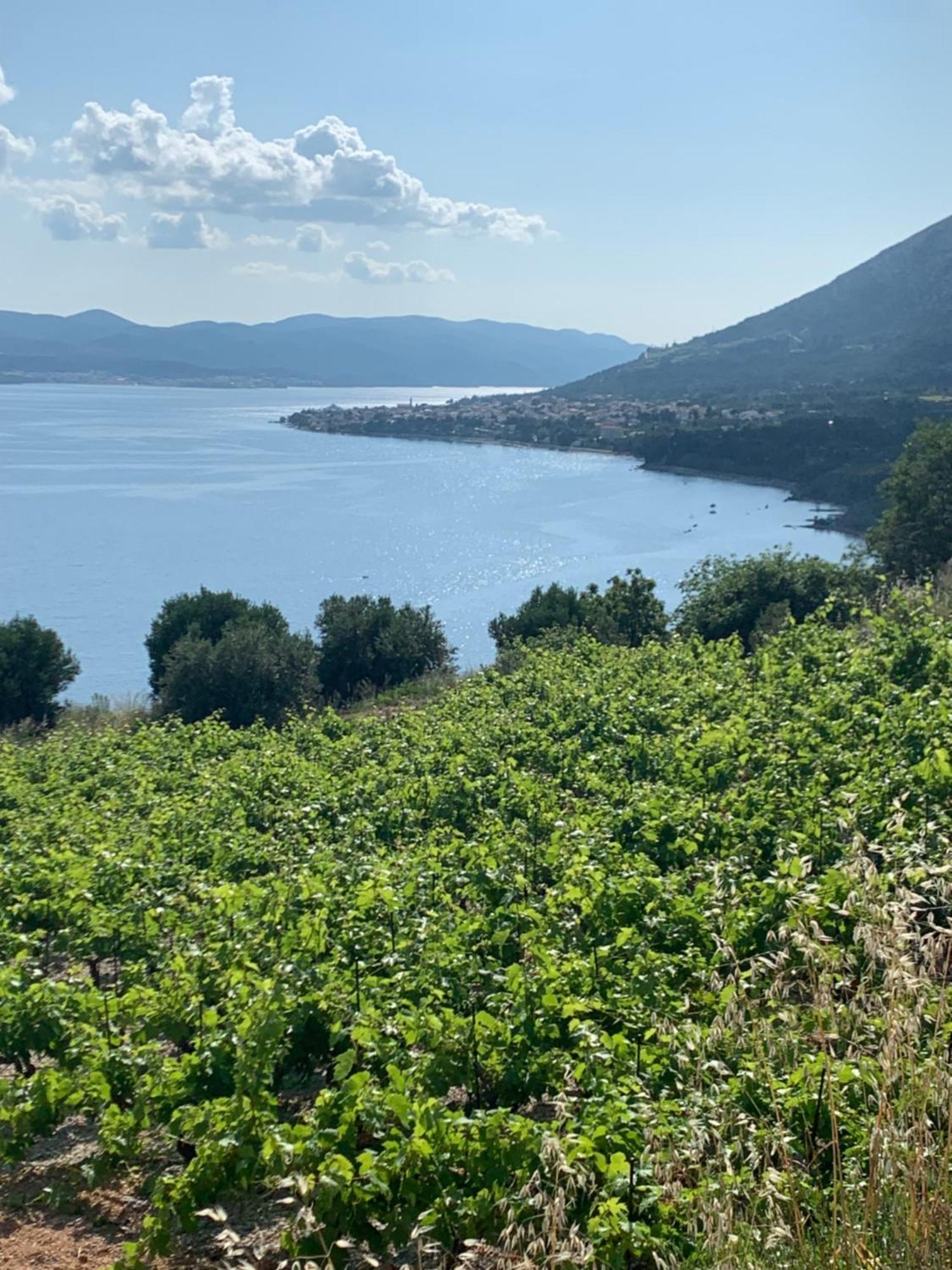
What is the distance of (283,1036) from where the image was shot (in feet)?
14.6

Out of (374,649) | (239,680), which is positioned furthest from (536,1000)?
(374,649)

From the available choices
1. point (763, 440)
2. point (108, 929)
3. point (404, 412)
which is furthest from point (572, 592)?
point (404, 412)

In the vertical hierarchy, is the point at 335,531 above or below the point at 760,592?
below

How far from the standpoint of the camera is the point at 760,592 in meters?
24.4

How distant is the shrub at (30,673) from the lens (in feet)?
95.5

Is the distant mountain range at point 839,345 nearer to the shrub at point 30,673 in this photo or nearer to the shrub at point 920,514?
the shrub at point 920,514

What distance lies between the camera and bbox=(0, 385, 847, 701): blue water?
173ft

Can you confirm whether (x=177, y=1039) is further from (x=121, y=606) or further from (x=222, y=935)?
(x=121, y=606)

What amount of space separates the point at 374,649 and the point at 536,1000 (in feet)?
89.7

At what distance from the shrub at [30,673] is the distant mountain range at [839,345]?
10283cm

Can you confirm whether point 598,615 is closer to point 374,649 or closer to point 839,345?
point 374,649

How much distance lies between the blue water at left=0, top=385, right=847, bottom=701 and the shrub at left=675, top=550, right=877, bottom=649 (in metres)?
15.5

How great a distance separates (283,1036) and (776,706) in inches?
214

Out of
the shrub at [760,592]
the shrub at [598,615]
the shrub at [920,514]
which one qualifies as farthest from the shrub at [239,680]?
the shrub at [920,514]
